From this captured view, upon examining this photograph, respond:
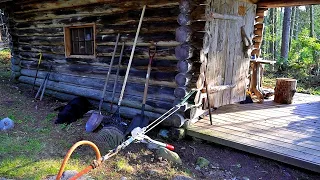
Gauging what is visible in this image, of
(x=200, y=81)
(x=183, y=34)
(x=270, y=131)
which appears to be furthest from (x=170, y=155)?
(x=183, y=34)

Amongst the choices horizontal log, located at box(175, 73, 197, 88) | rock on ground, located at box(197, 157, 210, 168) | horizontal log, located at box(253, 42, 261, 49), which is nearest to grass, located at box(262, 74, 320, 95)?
horizontal log, located at box(253, 42, 261, 49)

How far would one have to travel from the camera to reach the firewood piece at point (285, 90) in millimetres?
6547

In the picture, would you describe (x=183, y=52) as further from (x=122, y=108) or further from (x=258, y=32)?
(x=258, y=32)

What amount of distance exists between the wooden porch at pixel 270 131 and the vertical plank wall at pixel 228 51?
14.9 inches

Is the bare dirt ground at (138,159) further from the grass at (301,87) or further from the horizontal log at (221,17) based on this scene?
the grass at (301,87)

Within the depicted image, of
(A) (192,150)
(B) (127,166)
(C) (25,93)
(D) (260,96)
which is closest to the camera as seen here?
(B) (127,166)

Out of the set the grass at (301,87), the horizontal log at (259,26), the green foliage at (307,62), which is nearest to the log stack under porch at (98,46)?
the horizontal log at (259,26)

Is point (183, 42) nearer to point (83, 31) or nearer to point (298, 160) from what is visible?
point (298, 160)

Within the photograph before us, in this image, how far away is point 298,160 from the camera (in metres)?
3.56

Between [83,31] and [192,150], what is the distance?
12.4 feet

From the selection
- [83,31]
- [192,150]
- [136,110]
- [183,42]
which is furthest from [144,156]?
[83,31]

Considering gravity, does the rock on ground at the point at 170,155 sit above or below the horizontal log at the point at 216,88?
below

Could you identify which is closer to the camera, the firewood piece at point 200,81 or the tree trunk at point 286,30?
the firewood piece at point 200,81

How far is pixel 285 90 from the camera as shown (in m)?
6.61
